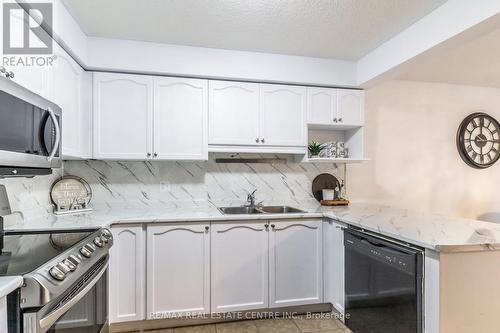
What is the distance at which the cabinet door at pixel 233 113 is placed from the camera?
2525 mm

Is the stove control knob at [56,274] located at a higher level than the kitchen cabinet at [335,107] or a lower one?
lower

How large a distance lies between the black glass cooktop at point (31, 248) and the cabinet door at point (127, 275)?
0.42 metres

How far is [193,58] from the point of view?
2434 mm

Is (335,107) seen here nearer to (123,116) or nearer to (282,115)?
(282,115)

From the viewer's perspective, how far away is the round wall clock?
336 cm

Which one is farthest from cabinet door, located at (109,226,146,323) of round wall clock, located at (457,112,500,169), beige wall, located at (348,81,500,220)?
round wall clock, located at (457,112,500,169)

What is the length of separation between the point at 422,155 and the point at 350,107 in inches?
47.5

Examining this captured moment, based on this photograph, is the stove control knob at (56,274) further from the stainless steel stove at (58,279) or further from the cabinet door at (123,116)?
the cabinet door at (123,116)

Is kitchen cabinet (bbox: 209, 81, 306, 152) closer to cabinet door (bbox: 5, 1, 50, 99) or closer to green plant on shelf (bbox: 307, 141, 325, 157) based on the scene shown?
green plant on shelf (bbox: 307, 141, 325, 157)

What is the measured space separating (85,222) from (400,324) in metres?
2.08

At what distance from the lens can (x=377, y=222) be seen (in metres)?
1.88

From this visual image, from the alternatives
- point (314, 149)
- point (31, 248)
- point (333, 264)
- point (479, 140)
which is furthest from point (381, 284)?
point (479, 140)

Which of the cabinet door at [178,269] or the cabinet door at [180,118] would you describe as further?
the cabinet door at [180,118]

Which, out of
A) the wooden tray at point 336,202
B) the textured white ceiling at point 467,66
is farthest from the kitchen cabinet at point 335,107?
the wooden tray at point 336,202
